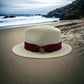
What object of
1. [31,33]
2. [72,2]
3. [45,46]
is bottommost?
[45,46]

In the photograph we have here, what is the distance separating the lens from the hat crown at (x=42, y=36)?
1.24m

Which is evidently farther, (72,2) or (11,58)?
(72,2)

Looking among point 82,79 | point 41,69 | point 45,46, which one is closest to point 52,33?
point 45,46

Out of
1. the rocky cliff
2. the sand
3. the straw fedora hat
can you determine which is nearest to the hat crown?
the straw fedora hat

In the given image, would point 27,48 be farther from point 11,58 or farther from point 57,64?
point 57,64

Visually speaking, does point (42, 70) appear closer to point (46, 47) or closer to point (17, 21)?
point (46, 47)

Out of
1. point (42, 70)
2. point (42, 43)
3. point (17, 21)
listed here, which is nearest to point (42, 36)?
point (42, 43)

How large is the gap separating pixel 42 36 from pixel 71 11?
5879 millimetres

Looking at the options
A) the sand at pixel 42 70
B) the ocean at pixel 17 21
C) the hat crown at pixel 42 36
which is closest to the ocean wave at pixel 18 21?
the ocean at pixel 17 21

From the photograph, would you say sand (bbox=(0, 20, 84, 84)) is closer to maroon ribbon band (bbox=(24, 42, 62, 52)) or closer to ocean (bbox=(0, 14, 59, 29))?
maroon ribbon band (bbox=(24, 42, 62, 52))

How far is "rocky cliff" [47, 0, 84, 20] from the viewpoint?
6241mm

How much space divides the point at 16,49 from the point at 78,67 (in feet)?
2.12

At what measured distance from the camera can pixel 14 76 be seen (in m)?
0.93

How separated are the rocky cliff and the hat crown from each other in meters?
4.98
